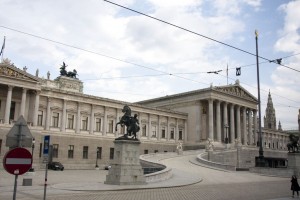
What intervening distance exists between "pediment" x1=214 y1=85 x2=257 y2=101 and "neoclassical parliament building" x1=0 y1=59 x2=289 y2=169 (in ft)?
0.74

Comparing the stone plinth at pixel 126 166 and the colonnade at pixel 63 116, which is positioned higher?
the colonnade at pixel 63 116

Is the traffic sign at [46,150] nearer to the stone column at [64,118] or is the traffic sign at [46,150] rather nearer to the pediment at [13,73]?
the pediment at [13,73]

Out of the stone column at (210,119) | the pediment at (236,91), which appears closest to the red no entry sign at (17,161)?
the stone column at (210,119)

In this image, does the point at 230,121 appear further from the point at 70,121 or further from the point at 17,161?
the point at 17,161

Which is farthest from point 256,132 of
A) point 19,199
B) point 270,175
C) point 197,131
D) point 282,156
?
point 19,199

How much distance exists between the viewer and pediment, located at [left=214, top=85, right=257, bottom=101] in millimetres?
76019

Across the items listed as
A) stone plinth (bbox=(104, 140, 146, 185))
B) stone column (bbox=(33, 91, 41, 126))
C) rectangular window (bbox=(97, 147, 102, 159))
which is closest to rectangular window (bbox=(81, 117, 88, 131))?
rectangular window (bbox=(97, 147, 102, 159))

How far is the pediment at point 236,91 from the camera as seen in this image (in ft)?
249

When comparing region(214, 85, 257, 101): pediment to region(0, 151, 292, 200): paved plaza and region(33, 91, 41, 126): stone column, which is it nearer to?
region(0, 151, 292, 200): paved plaza

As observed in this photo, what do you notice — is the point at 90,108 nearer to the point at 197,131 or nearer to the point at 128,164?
the point at 197,131

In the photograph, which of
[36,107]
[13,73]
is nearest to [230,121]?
[36,107]

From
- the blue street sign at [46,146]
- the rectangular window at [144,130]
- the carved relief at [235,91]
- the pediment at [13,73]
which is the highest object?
the carved relief at [235,91]

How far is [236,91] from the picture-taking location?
8038cm

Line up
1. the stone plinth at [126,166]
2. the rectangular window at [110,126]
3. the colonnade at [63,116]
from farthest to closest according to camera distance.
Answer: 1. the rectangular window at [110,126]
2. the colonnade at [63,116]
3. the stone plinth at [126,166]
